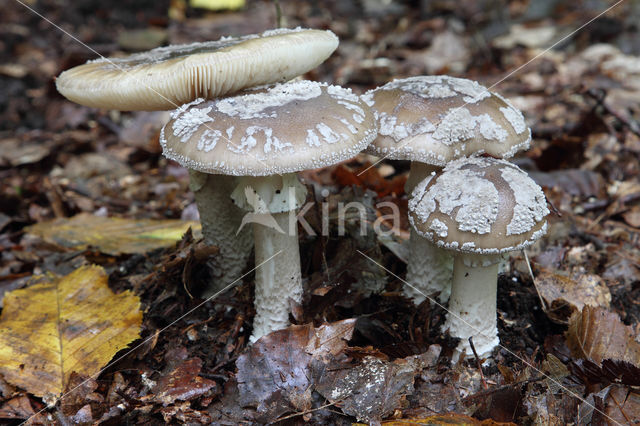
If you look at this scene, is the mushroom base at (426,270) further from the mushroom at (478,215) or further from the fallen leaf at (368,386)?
the fallen leaf at (368,386)

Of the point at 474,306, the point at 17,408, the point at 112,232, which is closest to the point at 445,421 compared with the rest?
the point at 474,306

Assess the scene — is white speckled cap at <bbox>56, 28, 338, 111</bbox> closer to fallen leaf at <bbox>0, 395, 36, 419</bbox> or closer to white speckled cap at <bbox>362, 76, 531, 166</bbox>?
white speckled cap at <bbox>362, 76, 531, 166</bbox>

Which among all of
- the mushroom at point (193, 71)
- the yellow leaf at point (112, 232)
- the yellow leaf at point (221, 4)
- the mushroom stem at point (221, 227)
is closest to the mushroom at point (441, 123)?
the mushroom at point (193, 71)

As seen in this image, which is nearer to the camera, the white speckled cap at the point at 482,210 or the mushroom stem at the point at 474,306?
the white speckled cap at the point at 482,210

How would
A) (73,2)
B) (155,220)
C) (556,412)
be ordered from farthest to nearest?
(73,2)
(155,220)
(556,412)

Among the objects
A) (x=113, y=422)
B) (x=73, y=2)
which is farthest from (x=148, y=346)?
(x=73, y=2)

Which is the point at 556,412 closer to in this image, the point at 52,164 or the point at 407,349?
the point at 407,349

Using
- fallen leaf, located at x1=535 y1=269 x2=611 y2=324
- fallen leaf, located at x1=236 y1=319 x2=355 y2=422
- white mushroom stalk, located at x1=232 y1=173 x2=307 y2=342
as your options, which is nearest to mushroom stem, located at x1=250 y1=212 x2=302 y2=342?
white mushroom stalk, located at x1=232 y1=173 x2=307 y2=342
